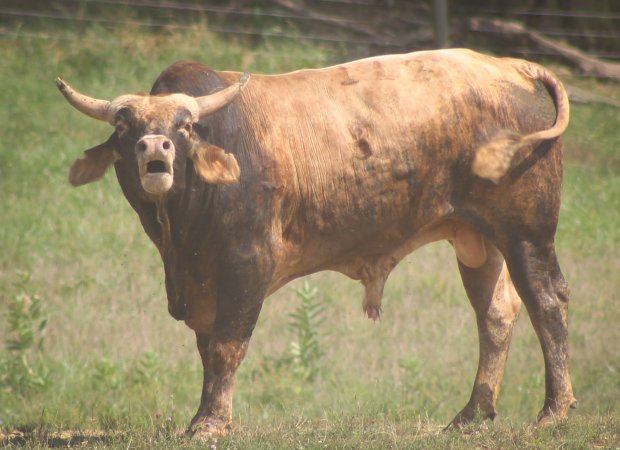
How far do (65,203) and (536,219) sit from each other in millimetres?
6591

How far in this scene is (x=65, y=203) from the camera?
12.6 meters

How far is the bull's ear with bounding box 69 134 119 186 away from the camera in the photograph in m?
6.56

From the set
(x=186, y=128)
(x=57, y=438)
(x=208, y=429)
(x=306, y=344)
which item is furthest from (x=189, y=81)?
(x=306, y=344)

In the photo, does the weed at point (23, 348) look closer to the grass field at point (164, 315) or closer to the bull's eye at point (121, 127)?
the grass field at point (164, 315)

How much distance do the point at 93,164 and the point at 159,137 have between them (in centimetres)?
62

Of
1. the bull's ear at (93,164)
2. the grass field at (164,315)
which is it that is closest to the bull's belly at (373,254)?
the grass field at (164,315)

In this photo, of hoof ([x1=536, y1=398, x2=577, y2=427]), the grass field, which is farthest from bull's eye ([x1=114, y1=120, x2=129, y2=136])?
hoof ([x1=536, y1=398, x2=577, y2=427])

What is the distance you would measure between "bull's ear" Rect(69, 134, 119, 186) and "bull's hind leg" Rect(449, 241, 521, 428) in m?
2.18

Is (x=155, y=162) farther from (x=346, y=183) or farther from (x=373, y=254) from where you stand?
(x=373, y=254)

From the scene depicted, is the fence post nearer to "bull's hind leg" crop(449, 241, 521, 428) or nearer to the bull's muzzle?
"bull's hind leg" crop(449, 241, 521, 428)

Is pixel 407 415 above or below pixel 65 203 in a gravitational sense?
below

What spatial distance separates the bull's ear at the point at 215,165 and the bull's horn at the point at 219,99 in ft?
0.65

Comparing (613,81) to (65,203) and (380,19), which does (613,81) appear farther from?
(65,203)

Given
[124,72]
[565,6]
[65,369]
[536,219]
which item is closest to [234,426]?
[536,219]
